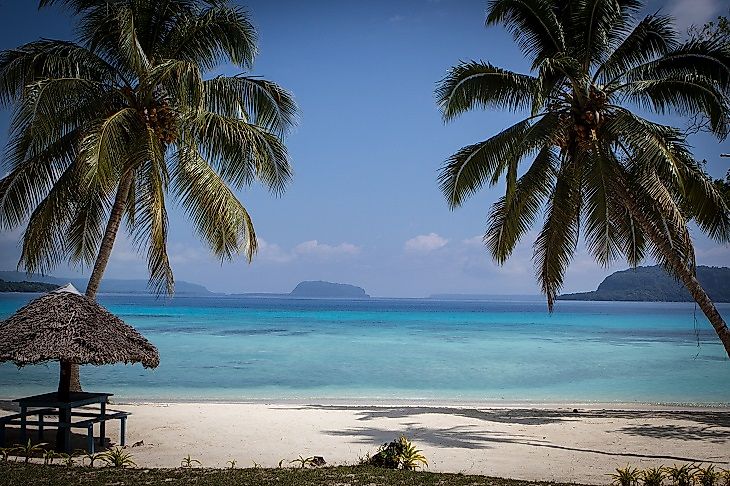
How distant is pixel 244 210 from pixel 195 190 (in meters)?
0.74

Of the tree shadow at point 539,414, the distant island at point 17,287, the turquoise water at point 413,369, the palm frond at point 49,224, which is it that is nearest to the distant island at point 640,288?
the turquoise water at point 413,369

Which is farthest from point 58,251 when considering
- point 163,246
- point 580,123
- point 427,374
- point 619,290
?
point 619,290

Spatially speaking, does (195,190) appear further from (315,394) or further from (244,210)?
(315,394)

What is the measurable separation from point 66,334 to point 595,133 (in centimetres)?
669

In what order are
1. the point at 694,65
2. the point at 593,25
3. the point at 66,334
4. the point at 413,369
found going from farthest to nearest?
the point at 413,369 < the point at 593,25 < the point at 694,65 < the point at 66,334

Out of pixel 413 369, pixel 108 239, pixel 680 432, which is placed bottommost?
pixel 413 369

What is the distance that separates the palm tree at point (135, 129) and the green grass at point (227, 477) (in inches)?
139

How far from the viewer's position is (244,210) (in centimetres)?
1020

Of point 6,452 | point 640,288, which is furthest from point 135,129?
point 640,288

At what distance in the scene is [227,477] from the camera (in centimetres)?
623

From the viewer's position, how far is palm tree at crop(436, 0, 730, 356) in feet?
29.6

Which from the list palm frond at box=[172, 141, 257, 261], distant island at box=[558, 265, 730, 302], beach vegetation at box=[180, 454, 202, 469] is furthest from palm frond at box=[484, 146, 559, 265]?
distant island at box=[558, 265, 730, 302]

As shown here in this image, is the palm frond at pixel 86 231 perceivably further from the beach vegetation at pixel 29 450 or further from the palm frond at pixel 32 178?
the beach vegetation at pixel 29 450

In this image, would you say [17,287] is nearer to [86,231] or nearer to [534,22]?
[86,231]
